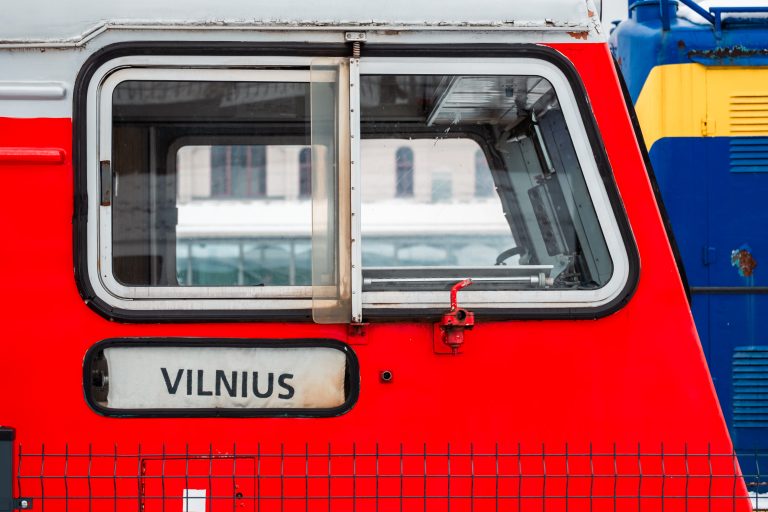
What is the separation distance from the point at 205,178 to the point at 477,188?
122cm

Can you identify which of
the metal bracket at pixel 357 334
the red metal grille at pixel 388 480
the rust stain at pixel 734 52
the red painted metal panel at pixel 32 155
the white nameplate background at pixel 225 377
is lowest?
the red metal grille at pixel 388 480

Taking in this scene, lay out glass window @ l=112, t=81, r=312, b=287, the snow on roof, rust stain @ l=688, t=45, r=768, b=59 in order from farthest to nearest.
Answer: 1. rust stain @ l=688, t=45, r=768, b=59
2. the snow on roof
3. glass window @ l=112, t=81, r=312, b=287

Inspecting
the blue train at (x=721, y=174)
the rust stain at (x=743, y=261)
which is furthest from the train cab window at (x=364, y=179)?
the rust stain at (x=743, y=261)

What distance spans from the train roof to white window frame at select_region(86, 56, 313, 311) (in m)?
0.11

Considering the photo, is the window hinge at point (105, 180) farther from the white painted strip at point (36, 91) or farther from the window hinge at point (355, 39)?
the window hinge at point (355, 39)

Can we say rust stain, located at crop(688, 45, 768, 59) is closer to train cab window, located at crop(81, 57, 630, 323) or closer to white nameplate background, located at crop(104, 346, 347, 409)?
train cab window, located at crop(81, 57, 630, 323)

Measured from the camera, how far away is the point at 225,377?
101 inches

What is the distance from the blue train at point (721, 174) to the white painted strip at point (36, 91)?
3.29m

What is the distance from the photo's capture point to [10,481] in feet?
7.57

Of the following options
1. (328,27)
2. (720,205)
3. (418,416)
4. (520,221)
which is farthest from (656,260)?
(720,205)

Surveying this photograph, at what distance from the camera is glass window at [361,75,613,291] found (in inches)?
106

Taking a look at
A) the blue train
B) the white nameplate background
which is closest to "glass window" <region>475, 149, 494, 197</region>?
the white nameplate background

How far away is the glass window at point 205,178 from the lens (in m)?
2.67

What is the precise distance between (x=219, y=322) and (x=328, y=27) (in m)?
0.91
